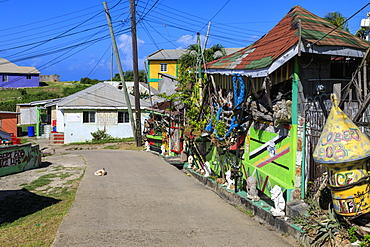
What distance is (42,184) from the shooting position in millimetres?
14406

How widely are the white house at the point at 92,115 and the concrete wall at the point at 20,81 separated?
A: 38.8m

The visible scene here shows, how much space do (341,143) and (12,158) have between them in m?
14.1

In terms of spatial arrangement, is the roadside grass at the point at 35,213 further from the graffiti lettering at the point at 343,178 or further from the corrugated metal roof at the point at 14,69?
the corrugated metal roof at the point at 14,69

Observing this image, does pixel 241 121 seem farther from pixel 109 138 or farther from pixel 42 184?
pixel 109 138

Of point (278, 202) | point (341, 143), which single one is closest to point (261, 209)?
point (278, 202)

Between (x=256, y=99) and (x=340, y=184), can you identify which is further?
(x=256, y=99)

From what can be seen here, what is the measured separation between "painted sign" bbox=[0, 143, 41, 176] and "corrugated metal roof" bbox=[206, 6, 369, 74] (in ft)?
30.7

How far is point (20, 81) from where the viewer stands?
6806 cm

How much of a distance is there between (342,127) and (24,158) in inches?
576

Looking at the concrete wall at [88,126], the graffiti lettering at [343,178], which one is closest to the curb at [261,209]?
the graffiti lettering at [343,178]

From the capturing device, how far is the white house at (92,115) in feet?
101

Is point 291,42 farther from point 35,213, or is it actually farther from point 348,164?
point 35,213

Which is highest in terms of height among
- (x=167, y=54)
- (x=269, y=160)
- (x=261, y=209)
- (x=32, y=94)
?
(x=167, y=54)

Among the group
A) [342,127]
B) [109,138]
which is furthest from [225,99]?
[109,138]
